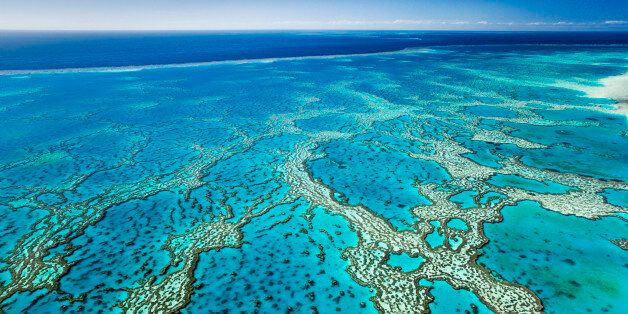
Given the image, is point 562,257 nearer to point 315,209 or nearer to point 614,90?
point 315,209

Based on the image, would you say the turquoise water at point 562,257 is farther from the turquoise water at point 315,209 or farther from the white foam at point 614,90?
the white foam at point 614,90

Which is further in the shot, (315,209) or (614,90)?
(614,90)

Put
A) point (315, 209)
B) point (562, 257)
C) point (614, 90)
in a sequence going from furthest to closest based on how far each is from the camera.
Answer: point (614, 90)
point (315, 209)
point (562, 257)

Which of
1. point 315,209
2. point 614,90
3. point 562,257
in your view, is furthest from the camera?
point 614,90

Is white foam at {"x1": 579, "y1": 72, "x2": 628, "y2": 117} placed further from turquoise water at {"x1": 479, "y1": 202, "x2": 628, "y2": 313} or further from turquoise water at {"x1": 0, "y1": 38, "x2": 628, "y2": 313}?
turquoise water at {"x1": 479, "y1": 202, "x2": 628, "y2": 313}

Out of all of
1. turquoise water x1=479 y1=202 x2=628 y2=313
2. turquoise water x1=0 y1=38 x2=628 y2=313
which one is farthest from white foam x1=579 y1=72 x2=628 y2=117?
turquoise water x1=479 y1=202 x2=628 y2=313

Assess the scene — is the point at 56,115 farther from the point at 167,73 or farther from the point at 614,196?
the point at 614,196

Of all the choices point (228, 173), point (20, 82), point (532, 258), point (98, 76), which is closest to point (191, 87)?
point (98, 76)

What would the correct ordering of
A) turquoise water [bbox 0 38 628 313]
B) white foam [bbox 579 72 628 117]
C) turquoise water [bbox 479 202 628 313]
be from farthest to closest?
1. white foam [bbox 579 72 628 117]
2. turquoise water [bbox 0 38 628 313]
3. turquoise water [bbox 479 202 628 313]

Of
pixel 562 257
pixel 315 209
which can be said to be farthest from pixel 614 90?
pixel 315 209

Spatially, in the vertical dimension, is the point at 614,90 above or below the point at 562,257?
above
